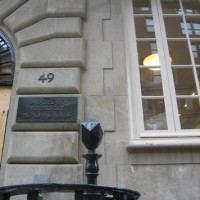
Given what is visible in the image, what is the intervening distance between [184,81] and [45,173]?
3.04 meters

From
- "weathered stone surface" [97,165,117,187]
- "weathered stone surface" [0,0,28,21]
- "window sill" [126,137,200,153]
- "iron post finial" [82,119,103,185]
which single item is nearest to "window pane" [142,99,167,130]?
"window sill" [126,137,200,153]

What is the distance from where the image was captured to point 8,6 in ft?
21.1

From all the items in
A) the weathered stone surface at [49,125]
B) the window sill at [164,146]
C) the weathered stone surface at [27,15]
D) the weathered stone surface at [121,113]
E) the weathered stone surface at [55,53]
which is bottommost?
the window sill at [164,146]

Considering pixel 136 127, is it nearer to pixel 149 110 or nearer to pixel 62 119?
pixel 149 110

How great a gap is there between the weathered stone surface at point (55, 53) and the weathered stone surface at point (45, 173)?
1.89 m

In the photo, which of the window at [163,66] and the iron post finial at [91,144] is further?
the window at [163,66]

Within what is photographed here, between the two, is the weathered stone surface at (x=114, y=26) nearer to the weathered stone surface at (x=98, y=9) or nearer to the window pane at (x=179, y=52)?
the weathered stone surface at (x=98, y=9)

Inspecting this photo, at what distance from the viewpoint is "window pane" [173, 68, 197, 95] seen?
550 cm

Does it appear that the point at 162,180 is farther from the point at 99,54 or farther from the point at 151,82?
the point at 99,54

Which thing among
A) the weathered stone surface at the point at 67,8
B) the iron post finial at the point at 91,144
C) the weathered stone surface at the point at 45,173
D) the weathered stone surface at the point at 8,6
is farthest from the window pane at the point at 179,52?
the weathered stone surface at the point at 8,6

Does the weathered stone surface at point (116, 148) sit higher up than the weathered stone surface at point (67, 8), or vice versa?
the weathered stone surface at point (67, 8)

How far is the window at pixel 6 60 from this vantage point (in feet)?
19.2

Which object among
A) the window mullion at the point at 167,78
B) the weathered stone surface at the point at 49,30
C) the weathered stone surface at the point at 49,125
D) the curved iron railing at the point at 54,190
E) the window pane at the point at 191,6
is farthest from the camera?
the window pane at the point at 191,6

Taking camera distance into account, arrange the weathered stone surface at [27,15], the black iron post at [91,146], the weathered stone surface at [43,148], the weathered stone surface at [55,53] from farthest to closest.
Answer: the weathered stone surface at [27,15] → the weathered stone surface at [55,53] → the weathered stone surface at [43,148] → the black iron post at [91,146]
